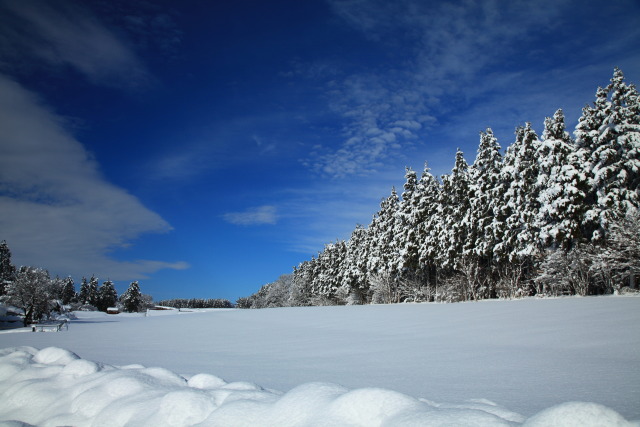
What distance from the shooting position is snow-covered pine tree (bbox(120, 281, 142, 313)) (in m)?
85.1

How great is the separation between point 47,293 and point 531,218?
152 feet

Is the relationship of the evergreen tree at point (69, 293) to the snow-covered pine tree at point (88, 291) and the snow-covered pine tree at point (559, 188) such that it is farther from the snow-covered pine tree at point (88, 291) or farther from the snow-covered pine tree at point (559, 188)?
the snow-covered pine tree at point (559, 188)

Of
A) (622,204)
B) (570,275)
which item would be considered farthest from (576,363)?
(622,204)

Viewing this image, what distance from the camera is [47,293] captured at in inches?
1484

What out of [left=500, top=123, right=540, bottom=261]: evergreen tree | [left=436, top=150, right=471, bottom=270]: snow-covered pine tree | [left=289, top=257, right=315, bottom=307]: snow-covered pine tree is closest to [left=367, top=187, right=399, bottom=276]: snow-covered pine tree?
[left=436, top=150, right=471, bottom=270]: snow-covered pine tree

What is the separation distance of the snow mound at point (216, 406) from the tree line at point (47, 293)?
41.3 meters

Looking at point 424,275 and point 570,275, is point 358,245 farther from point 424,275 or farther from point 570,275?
point 570,275

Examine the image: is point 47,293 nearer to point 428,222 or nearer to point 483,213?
point 428,222

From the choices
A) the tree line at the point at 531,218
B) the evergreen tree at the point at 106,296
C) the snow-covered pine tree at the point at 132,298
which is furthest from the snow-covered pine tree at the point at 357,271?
the evergreen tree at the point at 106,296

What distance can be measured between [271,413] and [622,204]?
2536 cm

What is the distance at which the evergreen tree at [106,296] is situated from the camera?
84.6m

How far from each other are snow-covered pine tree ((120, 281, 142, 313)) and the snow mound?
92.7 meters

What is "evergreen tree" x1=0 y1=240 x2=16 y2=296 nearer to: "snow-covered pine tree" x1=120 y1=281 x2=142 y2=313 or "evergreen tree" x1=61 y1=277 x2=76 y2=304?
"evergreen tree" x1=61 y1=277 x2=76 y2=304

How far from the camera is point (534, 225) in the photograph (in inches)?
923
